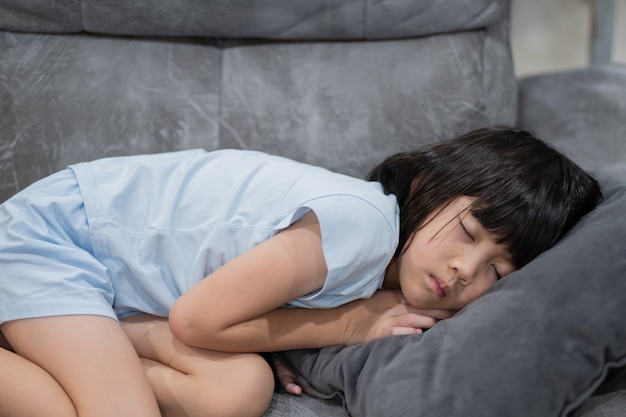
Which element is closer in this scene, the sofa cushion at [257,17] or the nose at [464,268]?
the nose at [464,268]

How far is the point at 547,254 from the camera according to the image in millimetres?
1050

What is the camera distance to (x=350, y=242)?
1.05m

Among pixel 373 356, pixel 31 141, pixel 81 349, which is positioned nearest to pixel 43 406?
pixel 81 349

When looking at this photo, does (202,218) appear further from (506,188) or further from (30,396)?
(506,188)

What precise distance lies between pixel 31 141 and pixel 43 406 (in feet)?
2.01

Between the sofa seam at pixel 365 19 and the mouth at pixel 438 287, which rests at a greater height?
the sofa seam at pixel 365 19

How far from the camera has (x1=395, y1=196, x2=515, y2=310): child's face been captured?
1.09m

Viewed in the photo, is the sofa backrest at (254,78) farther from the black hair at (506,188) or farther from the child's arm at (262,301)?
the child's arm at (262,301)

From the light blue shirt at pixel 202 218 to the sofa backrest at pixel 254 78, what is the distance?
28cm

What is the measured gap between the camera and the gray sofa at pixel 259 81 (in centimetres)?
141

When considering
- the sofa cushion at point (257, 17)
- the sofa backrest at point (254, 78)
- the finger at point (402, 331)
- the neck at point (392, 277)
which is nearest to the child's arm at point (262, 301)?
the finger at point (402, 331)

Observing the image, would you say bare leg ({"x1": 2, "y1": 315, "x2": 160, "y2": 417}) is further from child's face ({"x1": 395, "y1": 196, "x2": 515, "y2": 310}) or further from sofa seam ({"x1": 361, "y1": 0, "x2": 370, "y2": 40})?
sofa seam ({"x1": 361, "y1": 0, "x2": 370, "y2": 40})

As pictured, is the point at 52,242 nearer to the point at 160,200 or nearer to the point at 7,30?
the point at 160,200

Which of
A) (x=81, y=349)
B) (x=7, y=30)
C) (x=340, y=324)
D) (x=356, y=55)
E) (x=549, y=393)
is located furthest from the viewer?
(x=356, y=55)
